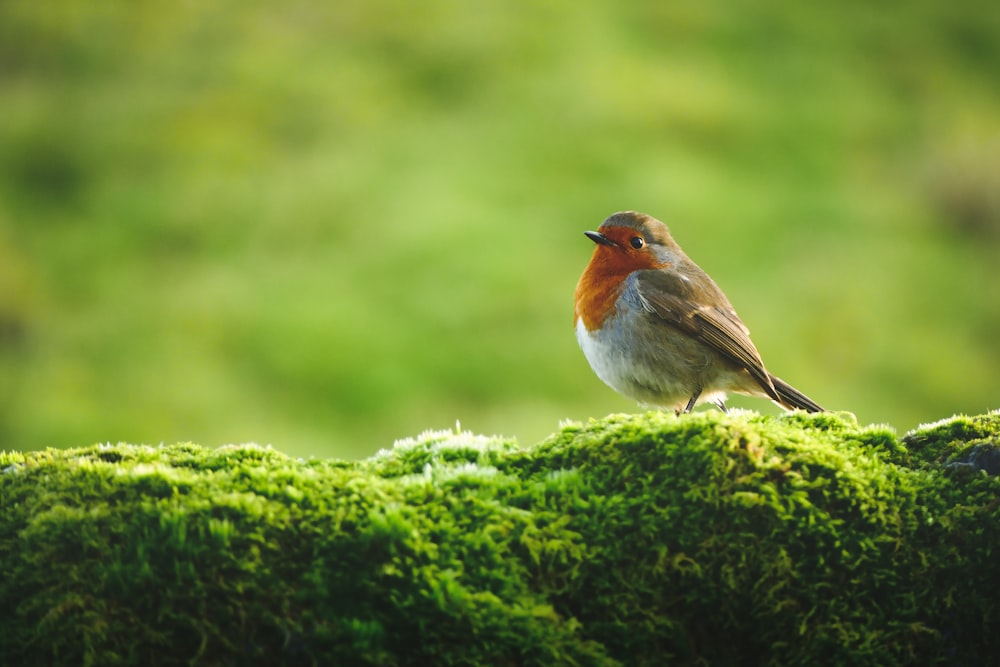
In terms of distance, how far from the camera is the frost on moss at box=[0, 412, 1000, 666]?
2412mm

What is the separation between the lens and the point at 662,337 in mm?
5195

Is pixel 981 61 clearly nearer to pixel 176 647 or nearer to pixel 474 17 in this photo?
pixel 474 17

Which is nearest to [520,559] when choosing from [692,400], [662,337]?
[662,337]

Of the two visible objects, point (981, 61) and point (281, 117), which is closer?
point (281, 117)

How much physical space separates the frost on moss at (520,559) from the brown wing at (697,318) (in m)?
2.20

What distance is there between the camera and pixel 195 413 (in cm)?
1054

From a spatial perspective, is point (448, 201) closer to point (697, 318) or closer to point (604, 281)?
point (604, 281)

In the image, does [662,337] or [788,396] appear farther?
[788,396]

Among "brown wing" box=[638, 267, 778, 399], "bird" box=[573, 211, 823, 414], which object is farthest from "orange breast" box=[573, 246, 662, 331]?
"brown wing" box=[638, 267, 778, 399]

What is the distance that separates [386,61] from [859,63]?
997 centimetres

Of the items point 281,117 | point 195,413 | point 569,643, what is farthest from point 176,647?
point 281,117

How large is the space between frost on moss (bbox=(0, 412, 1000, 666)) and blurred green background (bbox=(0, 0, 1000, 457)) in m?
6.96

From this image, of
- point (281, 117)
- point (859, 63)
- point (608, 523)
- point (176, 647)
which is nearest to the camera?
point (176, 647)

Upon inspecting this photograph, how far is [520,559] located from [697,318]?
297cm
